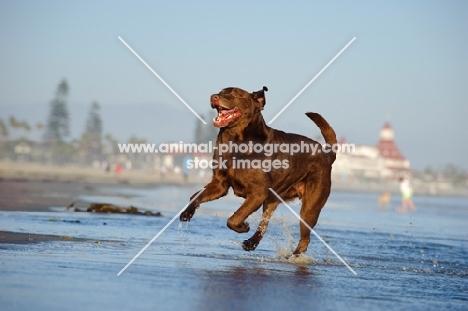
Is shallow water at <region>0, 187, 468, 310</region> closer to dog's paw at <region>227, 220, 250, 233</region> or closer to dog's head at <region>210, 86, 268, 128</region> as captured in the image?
dog's paw at <region>227, 220, 250, 233</region>

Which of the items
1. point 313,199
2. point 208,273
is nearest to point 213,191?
point 208,273

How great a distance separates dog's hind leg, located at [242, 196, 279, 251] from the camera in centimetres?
1118

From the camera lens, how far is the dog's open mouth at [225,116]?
32.6ft

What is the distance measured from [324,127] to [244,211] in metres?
2.34

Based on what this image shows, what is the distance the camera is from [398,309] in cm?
752

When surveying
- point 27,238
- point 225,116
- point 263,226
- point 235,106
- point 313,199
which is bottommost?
point 27,238

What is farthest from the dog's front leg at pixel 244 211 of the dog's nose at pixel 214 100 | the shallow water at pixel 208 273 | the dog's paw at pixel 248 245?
the dog's nose at pixel 214 100

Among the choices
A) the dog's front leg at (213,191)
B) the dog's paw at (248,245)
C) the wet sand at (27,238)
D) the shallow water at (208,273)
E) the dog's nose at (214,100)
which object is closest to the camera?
the shallow water at (208,273)

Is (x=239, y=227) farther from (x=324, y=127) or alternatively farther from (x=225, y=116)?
(x=324, y=127)

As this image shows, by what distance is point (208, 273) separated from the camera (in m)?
8.88

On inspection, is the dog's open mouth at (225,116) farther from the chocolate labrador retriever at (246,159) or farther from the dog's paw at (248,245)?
the dog's paw at (248,245)

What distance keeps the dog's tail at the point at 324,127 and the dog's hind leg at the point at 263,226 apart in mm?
1196

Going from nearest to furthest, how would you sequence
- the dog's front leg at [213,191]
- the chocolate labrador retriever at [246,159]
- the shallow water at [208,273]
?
the shallow water at [208,273] < the chocolate labrador retriever at [246,159] < the dog's front leg at [213,191]

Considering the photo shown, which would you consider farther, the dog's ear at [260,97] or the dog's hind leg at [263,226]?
the dog's hind leg at [263,226]
